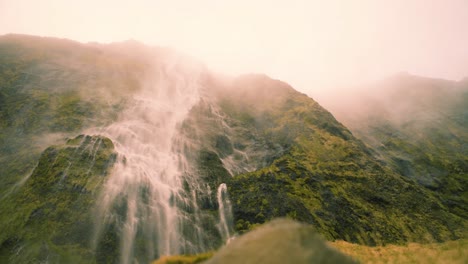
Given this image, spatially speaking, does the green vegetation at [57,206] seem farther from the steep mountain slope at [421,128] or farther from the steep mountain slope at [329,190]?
the steep mountain slope at [421,128]

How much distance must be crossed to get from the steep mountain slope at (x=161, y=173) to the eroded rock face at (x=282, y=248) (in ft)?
89.6

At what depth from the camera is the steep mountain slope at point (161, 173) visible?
3669 centimetres

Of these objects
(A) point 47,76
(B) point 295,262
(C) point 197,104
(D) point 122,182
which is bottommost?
(D) point 122,182

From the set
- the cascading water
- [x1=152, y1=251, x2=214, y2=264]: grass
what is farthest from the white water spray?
[x1=152, y1=251, x2=214, y2=264]: grass

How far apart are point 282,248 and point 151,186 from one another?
1534 inches

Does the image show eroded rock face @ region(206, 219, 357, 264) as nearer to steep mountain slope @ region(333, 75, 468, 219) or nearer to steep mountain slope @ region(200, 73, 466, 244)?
steep mountain slope @ region(200, 73, 466, 244)

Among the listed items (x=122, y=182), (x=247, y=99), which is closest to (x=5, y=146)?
(x=122, y=182)

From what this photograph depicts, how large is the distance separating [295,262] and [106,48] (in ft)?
393

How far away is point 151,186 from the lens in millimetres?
45906

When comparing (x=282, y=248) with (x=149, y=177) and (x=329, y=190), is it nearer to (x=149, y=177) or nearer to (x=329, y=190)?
(x=149, y=177)

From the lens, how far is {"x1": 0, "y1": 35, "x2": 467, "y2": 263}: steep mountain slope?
3669cm

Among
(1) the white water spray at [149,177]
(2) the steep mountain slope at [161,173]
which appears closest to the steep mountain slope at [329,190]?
(2) the steep mountain slope at [161,173]

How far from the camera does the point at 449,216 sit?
4878cm

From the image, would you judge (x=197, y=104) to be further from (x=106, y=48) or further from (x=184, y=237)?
(x=106, y=48)
